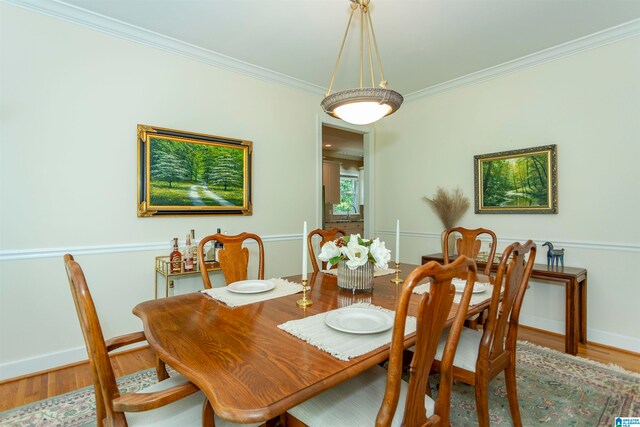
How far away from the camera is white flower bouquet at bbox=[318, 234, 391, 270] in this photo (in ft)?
5.27

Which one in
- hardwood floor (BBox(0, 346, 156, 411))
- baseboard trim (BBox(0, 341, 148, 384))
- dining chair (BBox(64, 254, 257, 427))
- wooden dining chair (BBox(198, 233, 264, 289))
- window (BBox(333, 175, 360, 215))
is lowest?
hardwood floor (BBox(0, 346, 156, 411))

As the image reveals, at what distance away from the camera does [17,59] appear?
216cm

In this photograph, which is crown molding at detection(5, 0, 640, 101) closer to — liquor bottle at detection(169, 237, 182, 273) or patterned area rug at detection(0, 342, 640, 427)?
liquor bottle at detection(169, 237, 182, 273)

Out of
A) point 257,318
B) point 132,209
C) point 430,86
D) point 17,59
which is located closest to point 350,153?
point 430,86

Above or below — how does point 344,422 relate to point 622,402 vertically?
above

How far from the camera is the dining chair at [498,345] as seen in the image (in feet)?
4.56

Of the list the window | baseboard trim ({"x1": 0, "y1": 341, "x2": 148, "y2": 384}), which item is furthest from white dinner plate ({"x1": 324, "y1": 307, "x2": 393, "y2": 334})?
the window

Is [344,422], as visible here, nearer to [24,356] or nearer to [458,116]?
[24,356]

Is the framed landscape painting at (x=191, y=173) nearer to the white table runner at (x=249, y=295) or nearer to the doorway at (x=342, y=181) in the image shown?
the white table runner at (x=249, y=295)

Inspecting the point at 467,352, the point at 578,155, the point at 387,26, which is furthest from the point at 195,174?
the point at 578,155

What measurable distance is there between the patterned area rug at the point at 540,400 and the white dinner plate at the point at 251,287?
1003mm

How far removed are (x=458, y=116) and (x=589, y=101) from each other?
1.17 meters

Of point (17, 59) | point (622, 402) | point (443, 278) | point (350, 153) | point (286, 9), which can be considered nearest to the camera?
point (443, 278)

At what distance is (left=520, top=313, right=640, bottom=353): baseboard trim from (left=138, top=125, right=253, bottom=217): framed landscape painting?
2993mm
